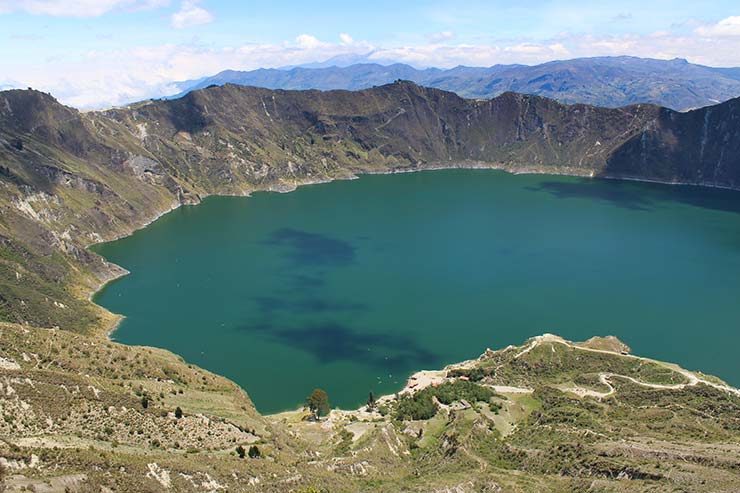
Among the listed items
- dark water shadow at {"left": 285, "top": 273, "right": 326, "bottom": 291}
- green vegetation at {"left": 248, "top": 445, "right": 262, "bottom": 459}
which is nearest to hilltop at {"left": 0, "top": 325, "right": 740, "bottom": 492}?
green vegetation at {"left": 248, "top": 445, "right": 262, "bottom": 459}

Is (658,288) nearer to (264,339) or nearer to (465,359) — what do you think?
(465,359)

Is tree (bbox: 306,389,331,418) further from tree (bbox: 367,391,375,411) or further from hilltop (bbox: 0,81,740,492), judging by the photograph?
tree (bbox: 367,391,375,411)

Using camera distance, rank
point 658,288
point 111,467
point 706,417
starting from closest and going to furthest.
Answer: point 111,467 < point 706,417 < point 658,288

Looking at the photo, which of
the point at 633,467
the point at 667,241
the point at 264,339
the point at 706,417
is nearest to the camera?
the point at 633,467

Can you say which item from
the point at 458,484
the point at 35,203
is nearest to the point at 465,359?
the point at 458,484

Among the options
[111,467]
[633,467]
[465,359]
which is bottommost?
[465,359]

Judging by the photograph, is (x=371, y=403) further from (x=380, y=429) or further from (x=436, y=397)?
(x=380, y=429)

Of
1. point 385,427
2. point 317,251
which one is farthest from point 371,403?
point 317,251
